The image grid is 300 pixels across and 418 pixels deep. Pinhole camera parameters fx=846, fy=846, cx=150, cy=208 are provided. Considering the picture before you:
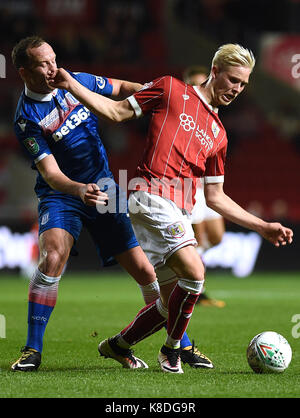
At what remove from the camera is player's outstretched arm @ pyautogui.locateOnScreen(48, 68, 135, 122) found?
4.35m

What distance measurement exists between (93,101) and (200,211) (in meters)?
4.68

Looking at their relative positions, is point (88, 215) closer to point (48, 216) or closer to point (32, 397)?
point (48, 216)

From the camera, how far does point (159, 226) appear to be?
4.73 m

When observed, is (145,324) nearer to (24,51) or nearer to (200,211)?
(24,51)

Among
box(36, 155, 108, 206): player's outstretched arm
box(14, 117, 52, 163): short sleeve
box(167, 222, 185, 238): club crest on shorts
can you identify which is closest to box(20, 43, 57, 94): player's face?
box(14, 117, 52, 163): short sleeve

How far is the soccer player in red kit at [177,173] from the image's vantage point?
15.5 ft

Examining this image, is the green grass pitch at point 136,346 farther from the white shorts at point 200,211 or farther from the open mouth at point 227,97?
the open mouth at point 227,97

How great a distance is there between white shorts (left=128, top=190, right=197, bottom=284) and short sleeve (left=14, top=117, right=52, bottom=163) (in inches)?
25.6

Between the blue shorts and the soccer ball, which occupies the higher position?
the blue shorts

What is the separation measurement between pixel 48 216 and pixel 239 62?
4.92 feet

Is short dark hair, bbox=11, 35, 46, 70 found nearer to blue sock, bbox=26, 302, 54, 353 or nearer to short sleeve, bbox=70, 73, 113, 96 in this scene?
short sleeve, bbox=70, 73, 113, 96

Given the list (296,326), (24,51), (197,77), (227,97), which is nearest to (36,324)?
(24,51)

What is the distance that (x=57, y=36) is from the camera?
18.4 meters

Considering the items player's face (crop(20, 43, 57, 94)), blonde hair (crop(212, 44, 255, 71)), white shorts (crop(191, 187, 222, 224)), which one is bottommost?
white shorts (crop(191, 187, 222, 224))
